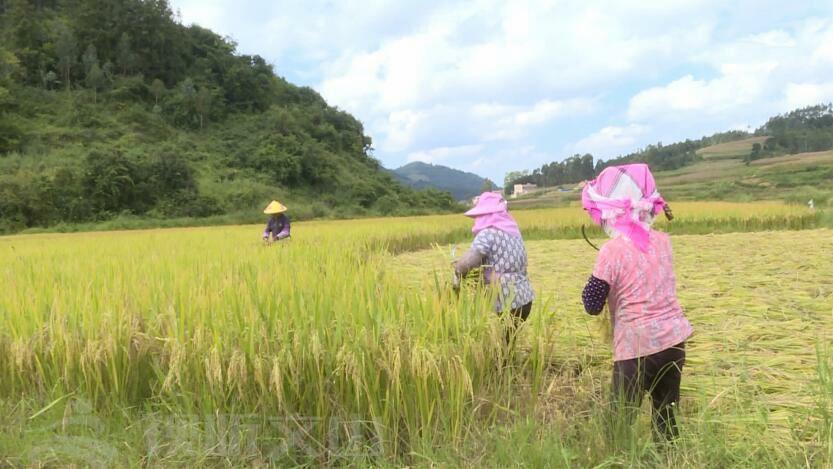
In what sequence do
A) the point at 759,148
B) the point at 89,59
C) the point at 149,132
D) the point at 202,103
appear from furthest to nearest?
the point at 759,148
the point at 202,103
the point at 89,59
the point at 149,132

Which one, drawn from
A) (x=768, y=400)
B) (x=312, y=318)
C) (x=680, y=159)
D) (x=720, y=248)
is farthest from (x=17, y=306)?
(x=680, y=159)

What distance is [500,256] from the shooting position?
2.56m

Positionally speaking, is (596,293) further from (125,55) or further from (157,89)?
(125,55)

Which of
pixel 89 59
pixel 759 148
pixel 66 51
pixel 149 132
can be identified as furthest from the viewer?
pixel 759 148

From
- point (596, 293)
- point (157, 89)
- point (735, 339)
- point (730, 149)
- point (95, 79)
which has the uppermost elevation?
point (95, 79)

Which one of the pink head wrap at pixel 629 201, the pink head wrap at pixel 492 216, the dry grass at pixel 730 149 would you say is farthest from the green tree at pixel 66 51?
the dry grass at pixel 730 149

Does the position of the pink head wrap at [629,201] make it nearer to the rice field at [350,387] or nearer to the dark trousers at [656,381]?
the dark trousers at [656,381]

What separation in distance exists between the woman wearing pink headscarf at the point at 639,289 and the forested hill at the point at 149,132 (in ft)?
72.3

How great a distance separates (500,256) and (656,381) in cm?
101

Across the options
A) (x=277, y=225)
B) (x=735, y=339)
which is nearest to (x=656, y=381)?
(x=735, y=339)

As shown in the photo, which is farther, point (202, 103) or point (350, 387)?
point (202, 103)

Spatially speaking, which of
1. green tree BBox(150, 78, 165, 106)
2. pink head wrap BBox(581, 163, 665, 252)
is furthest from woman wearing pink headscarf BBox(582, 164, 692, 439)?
green tree BBox(150, 78, 165, 106)

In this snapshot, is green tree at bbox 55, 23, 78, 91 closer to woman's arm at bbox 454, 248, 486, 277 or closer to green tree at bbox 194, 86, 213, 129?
green tree at bbox 194, 86, 213, 129

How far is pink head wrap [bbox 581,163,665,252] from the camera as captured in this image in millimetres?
1695
